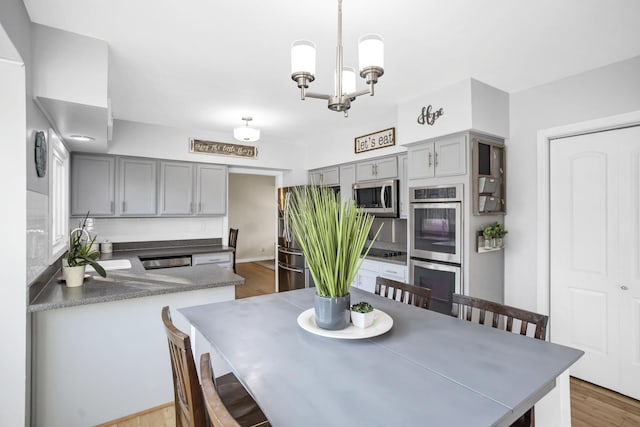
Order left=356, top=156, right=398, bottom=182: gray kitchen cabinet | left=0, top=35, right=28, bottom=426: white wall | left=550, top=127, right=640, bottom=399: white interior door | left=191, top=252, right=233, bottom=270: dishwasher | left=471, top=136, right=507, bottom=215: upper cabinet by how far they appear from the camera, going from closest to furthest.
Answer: left=0, top=35, right=28, bottom=426: white wall < left=550, top=127, right=640, bottom=399: white interior door < left=471, top=136, right=507, bottom=215: upper cabinet < left=356, top=156, right=398, bottom=182: gray kitchen cabinet < left=191, top=252, right=233, bottom=270: dishwasher

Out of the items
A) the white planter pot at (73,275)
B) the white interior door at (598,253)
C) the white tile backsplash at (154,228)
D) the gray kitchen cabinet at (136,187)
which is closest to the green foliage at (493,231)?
the white interior door at (598,253)

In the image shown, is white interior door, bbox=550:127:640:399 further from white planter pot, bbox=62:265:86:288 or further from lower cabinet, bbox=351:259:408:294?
white planter pot, bbox=62:265:86:288

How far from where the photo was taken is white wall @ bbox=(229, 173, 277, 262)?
28.2 feet

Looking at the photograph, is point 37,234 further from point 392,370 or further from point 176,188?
point 176,188

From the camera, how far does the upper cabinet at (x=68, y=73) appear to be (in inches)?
77.2

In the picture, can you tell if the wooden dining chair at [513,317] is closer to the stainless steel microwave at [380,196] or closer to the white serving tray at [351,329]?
the white serving tray at [351,329]

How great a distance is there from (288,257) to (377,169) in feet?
6.45

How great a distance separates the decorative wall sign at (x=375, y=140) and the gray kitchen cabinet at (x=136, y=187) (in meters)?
2.71

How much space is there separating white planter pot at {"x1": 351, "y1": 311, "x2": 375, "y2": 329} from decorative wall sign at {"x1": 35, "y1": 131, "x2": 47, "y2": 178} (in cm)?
208

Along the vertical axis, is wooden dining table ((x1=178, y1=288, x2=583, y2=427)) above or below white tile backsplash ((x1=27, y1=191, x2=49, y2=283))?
below

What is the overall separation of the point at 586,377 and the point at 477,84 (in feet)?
8.46

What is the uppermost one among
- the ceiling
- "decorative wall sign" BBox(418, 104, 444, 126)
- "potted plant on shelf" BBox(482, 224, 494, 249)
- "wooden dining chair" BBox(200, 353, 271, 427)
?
the ceiling

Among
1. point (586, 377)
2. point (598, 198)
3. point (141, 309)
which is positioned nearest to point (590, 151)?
point (598, 198)

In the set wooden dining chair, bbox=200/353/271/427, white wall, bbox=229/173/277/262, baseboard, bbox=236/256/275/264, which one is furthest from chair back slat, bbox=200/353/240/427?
baseboard, bbox=236/256/275/264
